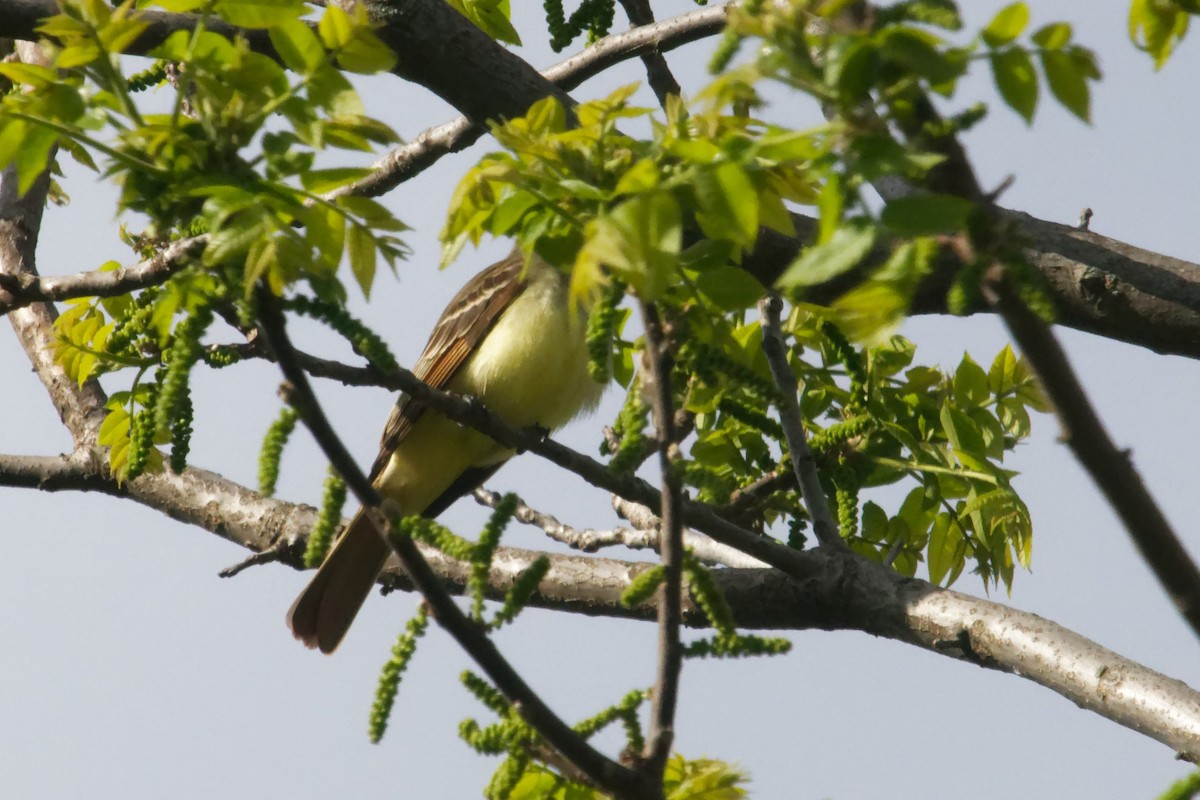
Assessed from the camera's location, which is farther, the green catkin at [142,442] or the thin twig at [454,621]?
the green catkin at [142,442]

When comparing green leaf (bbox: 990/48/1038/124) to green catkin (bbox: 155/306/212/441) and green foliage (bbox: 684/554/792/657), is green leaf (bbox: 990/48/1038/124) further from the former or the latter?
green catkin (bbox: 155/306/212/441)

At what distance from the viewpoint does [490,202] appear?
9.73 feet

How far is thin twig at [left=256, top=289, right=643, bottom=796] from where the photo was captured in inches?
91.0

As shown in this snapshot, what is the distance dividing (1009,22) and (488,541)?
1153 millimetres

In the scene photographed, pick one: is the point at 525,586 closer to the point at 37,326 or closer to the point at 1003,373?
the point at 1003,373

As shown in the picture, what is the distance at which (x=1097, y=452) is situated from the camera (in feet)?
5.73

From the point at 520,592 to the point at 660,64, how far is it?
161 inches

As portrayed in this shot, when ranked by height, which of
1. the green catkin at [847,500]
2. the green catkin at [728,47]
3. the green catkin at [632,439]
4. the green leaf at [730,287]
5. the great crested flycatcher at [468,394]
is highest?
the great crested flycatcher at [468,394]

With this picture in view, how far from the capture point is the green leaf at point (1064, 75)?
217cm

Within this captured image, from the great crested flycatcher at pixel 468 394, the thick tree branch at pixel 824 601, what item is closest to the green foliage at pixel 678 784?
the thick tree branch at pixel 824 601

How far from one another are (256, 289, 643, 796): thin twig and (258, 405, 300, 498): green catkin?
0.32 feet

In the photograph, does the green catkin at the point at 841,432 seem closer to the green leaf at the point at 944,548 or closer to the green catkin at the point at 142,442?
the green leaf at the point at 944,548

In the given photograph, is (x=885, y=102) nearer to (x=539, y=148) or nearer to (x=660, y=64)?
(x=539, y=148)

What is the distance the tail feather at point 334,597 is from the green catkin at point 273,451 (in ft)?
11.9
